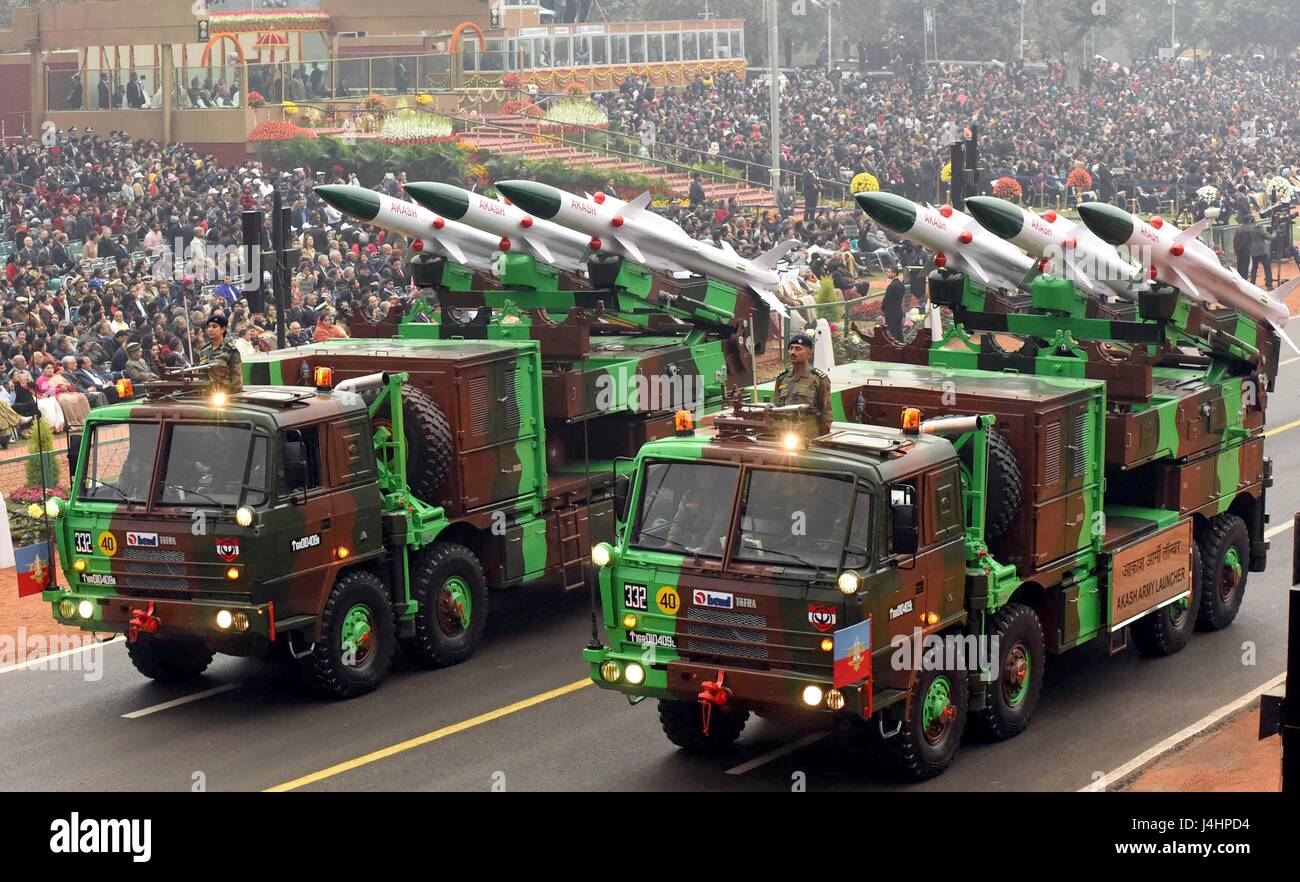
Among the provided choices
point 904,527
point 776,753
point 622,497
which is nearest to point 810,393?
point 622,497

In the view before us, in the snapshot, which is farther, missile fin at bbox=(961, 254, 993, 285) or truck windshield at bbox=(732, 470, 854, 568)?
missile fin at bbox=(961, 254, 993, 285)

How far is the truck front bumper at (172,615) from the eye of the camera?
1432 cm

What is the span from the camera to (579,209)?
20.0m

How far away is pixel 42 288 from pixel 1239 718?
22.7 metres

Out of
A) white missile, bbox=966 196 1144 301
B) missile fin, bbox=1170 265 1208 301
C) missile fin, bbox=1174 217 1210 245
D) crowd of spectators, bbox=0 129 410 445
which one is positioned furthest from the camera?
crowd of spectators, bbox=0 129 410 445

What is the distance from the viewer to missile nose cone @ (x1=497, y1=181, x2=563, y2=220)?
19891 millimetres

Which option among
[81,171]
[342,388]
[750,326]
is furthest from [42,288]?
[342,388]

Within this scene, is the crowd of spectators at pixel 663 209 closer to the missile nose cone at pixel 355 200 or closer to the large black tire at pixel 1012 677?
the missile nose cone at pixel 355 200

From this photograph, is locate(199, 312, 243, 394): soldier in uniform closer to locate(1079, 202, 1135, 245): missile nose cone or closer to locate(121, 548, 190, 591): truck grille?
locate(121, 548, 190, 591): truck grille


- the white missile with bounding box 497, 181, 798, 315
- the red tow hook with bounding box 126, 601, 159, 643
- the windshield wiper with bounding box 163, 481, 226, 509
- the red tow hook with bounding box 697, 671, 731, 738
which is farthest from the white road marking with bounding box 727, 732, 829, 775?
the white missile with bounding box 497, 181, 798, 315

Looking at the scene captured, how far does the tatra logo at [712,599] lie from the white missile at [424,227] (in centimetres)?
861

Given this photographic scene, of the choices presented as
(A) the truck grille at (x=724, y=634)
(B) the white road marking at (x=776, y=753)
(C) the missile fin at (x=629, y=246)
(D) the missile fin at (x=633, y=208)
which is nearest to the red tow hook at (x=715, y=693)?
(A) the truck grille at (x=724, y=634)

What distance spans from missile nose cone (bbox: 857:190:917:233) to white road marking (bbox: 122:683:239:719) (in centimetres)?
770

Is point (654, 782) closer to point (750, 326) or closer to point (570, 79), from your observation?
point (750, 326)
